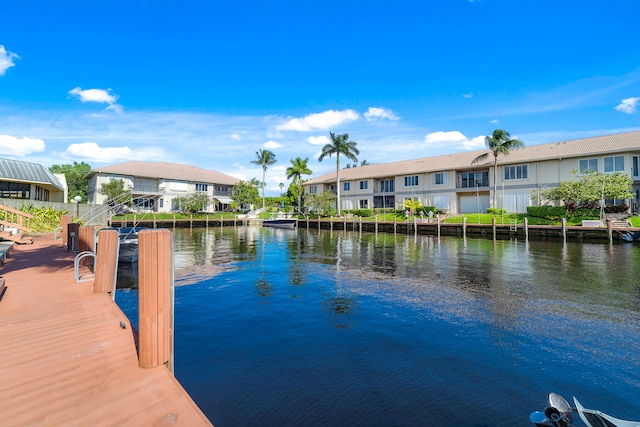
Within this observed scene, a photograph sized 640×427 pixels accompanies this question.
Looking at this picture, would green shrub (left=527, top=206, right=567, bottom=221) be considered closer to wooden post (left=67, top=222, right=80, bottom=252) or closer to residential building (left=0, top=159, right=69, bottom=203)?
wooden post (left=67, top=222, right=80, bottom=252)

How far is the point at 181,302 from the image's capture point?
11023 mm

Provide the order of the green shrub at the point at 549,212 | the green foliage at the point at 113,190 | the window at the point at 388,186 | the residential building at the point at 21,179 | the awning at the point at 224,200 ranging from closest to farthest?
the residential building at the point at 21,179 → the green shrub at the point at 549,212 → the green foliage at the point at 113,190 → the window at the point at 388,186 → the awning at the point at 224,200

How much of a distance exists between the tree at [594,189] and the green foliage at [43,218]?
4966 cm

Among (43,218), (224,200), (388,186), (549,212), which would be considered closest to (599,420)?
(43,218)

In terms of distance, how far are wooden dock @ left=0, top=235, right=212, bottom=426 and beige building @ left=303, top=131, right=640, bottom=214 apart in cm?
4615

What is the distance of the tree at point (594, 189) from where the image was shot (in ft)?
109

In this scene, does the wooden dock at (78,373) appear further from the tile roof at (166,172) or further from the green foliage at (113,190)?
the tile roof at (166,172)

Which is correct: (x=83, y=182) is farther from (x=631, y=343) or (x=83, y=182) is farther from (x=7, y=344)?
(x=631, y=343)

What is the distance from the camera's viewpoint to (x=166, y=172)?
63344mm

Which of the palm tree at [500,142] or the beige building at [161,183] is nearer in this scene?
the palm tree at [500,142]

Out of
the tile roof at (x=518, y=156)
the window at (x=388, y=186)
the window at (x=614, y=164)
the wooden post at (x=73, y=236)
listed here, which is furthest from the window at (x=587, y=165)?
the wooden post at (x=73, y=236)

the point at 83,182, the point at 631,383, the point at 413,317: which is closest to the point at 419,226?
the point at 413,317

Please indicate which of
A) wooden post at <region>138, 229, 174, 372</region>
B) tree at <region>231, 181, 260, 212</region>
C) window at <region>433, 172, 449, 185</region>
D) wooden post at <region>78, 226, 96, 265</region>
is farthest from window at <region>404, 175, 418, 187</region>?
wooden post at <region>138, 229, 174, 372</region>

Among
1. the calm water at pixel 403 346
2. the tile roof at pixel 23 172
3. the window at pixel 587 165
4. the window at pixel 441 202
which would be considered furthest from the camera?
the window at pixel 441 202
